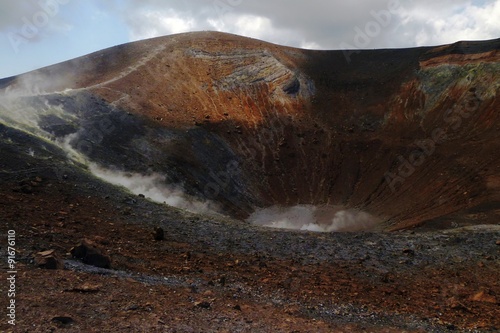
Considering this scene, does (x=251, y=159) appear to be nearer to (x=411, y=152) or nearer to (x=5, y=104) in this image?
(x=411, y=152)

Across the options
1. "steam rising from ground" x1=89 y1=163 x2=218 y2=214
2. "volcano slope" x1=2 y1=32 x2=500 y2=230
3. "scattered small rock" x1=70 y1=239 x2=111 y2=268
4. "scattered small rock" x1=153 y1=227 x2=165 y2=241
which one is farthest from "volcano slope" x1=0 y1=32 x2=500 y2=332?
"steam rising from ground" x1=89 y1=163 x2=218 y2=214

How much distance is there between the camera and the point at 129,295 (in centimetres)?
790

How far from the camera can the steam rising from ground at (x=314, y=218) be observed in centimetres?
2450

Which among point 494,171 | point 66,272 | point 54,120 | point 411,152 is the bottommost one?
point 66,272

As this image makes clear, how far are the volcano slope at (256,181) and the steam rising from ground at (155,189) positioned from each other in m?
0.66

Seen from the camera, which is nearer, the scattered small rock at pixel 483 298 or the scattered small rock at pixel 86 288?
the scattered small rock at pixel 86 288

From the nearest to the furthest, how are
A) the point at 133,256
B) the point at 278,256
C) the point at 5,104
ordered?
the point at 133,256 → the point at 278,256 → the point at 5,104

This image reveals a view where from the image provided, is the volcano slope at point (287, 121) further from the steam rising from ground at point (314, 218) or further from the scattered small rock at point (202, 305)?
the scattered small rock at point (202, 305)

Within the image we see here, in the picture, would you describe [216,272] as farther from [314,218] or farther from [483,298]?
[314,218]

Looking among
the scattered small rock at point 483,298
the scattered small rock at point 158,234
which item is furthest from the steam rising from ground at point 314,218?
the scattered small rock at point 483,298

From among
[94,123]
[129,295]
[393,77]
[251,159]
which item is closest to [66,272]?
[129,295]

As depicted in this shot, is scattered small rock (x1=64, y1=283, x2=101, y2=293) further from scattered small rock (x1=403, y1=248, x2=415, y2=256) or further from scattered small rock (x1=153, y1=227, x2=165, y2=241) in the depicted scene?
scattered small rock (x1=403, y1=248, x2=415, y2=256)

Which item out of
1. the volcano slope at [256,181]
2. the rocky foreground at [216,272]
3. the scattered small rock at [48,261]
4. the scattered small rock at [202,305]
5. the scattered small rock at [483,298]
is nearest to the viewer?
the rocky foreground at [216,272]

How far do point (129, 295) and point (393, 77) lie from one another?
126ft
